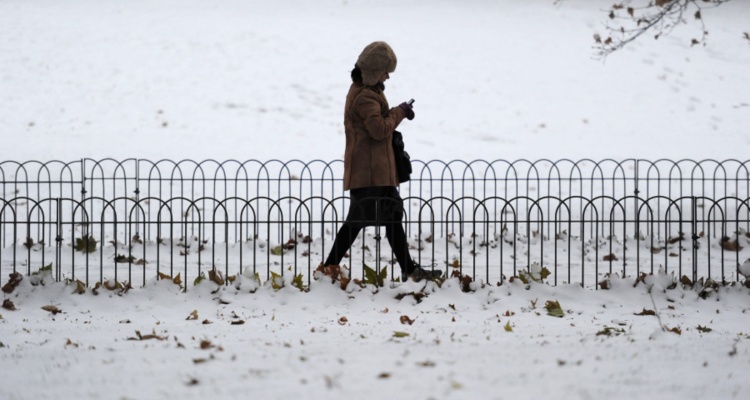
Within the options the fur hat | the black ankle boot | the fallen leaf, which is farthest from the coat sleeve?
the fallen leaf

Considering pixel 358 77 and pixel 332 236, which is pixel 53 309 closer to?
pixel 358 77

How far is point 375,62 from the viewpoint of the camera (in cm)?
690

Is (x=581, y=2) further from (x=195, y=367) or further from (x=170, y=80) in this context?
(x=195, y=367)

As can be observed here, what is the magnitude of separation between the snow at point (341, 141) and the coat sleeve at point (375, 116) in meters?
1.26

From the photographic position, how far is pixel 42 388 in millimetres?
4086

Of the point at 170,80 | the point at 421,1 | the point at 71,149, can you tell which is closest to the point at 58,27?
the point at 170,80

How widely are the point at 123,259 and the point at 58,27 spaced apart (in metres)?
18.1

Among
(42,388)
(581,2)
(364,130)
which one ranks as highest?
(581,2)

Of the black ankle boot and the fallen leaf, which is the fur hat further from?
the fallen leaf

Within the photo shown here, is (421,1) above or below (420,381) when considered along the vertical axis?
above

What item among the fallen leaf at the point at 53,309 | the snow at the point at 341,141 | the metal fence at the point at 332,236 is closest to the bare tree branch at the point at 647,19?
the snow at the point at 341,141

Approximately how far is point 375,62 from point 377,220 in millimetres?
1303

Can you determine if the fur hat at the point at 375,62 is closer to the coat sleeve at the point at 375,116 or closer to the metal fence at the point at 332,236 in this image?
the coat sleeve at the point at 375,116

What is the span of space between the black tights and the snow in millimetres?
443
